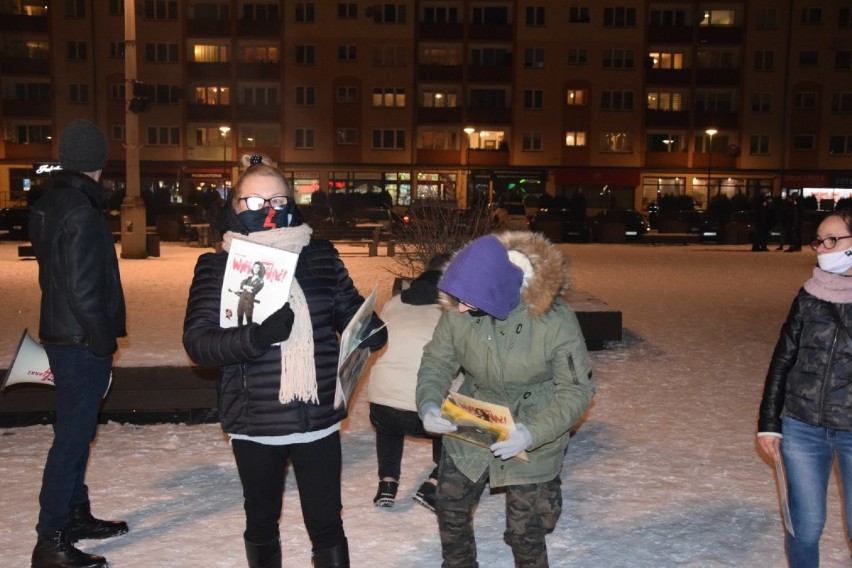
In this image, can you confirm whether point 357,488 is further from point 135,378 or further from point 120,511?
point 135,378

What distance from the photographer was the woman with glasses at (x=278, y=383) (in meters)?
3.27

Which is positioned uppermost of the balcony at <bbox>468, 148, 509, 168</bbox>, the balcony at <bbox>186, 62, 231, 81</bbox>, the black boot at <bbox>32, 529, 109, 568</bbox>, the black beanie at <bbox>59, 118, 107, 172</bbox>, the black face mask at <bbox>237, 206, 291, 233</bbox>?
the balcony at <bbox>186, 62, 231, 81</bbox>

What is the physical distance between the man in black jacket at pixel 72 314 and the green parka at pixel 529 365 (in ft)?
5.42

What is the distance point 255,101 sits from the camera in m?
58.3

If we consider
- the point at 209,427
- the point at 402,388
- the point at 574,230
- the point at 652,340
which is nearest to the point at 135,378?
the point at 209,427

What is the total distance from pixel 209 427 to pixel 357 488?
6.01 ft

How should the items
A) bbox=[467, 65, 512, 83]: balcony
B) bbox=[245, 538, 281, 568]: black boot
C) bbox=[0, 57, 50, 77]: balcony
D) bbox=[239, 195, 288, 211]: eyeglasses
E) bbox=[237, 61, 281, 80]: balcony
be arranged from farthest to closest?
bbox=[467, 65, 512, 83]: balcony
bbox=[237, 61, 281, 80]: balcony
bbox=[0, 57, 50, 77]: balcony
bbox=[245, 538, 281, 568]: black boot
bbox=[239, 195, 288, 211]: eyeglasses

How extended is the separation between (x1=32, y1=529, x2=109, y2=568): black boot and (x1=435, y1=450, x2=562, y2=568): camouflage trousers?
180cm

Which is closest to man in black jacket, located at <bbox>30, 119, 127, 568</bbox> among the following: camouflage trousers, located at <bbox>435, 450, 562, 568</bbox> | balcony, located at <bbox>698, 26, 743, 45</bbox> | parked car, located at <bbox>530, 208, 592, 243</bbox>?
camouflage trousers, located at <bbox>435, 450, 562, 568</bbox>

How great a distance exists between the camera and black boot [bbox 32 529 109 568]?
4094 millimetres

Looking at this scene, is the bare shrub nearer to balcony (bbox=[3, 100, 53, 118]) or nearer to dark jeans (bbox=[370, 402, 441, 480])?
dark jeans (bbox=[370, 402, 441, 480])

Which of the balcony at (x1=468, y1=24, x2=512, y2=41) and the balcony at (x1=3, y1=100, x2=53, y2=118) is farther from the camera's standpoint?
the balcony at (x1=468, y1=24, x2=512, y2=41)

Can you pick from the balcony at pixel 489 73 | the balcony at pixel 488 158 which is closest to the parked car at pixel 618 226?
the balcony at pixel 488 158

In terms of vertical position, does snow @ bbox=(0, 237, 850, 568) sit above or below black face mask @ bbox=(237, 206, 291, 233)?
below
